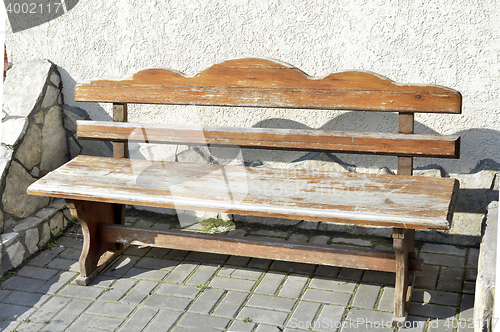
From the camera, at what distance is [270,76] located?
132 inches

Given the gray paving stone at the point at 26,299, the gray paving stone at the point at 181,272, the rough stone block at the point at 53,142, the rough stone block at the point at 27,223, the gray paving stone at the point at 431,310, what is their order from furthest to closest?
the rough stone block at the point at 53,142, the rough stone block at the point at 27,223, the gray paving stone at the point at 181,272, the gray paving stone at the point at 26,299, the gray paving stone at the point at 431,310

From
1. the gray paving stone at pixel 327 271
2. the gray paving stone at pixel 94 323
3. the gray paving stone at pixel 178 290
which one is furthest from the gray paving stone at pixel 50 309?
the gray paving stone at pixel 327 271

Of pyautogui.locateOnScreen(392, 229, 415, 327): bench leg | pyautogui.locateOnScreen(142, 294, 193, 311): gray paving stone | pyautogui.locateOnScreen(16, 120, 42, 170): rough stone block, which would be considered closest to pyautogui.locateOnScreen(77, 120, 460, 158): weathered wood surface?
pyautogui.locateOnScreen(16, 120, 42, 170): rough stone block

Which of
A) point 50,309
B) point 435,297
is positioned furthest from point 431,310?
point 50,309

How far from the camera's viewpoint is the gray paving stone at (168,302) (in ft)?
9.84

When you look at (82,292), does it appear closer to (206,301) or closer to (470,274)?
(206,301)

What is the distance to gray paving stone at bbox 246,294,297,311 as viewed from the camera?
298 centimetres

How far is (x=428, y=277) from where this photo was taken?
3.27 meters

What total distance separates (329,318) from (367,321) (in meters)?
0.19

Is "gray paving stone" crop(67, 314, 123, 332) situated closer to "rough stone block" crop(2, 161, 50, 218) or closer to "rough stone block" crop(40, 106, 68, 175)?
"rough stone block" crop(2, 161, 50, 218)

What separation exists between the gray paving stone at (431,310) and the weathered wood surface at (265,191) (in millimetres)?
616

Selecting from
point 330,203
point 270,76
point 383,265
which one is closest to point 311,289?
point 383,265

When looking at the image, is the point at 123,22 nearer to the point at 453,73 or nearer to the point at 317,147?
the point at 317,147

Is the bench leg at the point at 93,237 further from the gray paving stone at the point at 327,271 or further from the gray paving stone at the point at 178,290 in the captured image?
the gray paving stone at the point at 327,271
